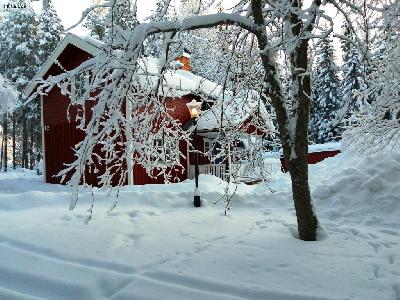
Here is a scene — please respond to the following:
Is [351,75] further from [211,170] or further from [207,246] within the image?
[211,170]

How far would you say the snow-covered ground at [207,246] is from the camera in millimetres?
4129

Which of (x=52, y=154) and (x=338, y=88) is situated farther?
(x=338, y=88)

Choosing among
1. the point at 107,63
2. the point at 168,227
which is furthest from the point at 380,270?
the point at 107,63

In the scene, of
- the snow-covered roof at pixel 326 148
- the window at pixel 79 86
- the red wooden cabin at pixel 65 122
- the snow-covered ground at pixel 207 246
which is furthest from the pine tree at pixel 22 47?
the window at pixel 79 86

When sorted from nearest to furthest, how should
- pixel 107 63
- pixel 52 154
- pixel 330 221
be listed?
pixel 107 63
pixel 330 221
pixel 52 154

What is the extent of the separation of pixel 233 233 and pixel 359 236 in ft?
7.39

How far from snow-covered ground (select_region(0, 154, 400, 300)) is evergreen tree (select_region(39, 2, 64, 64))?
2676 centimetres

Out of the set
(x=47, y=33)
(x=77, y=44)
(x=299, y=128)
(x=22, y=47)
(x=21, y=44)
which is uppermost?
(x=47, y=33)

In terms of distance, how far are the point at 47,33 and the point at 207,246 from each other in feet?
108

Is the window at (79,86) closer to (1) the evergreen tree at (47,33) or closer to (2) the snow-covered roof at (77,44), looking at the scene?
(2) the snow-covered roof at (77,44)

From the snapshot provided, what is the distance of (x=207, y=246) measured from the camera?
580 centimetres

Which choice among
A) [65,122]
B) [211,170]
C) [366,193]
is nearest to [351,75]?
[366,193]

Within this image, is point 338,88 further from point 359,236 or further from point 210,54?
point 359,236

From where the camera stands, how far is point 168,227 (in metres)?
7.08
